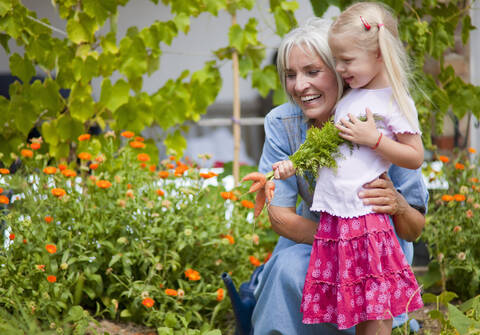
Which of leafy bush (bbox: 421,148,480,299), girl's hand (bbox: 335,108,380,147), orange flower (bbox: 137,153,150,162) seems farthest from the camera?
leafy bush (bbox: 421,148,480,299)

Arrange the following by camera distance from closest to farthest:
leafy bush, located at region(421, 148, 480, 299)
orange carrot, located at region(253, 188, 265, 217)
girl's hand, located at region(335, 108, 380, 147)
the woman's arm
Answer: girl's hand, located at region(335, 108, 380, 147)
orange carrot, located at region(253, 188, 265, 217)
the woman's arm
leafy bush, located at region(421, 148, 480, 299)

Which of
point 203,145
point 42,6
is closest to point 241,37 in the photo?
point 203,145

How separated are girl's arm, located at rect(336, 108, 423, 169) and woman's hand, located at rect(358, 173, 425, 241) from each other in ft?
0.32

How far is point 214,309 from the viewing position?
2379mm

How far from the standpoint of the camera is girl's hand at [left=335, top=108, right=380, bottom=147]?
61.2 inches

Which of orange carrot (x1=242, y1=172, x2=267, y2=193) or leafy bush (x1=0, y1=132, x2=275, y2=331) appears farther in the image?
leafy bush (x1=0, y1=132, x2=275, y2=331)

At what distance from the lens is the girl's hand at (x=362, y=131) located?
1.55 metres

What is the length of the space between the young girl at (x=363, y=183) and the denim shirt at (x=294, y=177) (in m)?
0.24

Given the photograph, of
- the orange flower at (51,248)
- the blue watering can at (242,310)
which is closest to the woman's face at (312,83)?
the blue watering can at (242,310)

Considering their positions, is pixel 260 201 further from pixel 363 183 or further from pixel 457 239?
pixel 457 239

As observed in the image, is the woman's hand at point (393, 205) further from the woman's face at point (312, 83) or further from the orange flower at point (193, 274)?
the orange flower at point (193, 274)

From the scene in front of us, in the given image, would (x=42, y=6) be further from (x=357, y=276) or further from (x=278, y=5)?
(x=357, y=276)

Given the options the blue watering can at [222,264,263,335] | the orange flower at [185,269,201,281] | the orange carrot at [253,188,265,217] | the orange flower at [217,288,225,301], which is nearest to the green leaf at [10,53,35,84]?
the orange flower at [185,269,201,281]

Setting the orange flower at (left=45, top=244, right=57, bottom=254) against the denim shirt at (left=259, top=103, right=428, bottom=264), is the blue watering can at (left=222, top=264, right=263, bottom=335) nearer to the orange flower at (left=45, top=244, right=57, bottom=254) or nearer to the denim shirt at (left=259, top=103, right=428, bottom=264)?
the denim shirt at (left=259, top=103, right=428, bottom=264)
